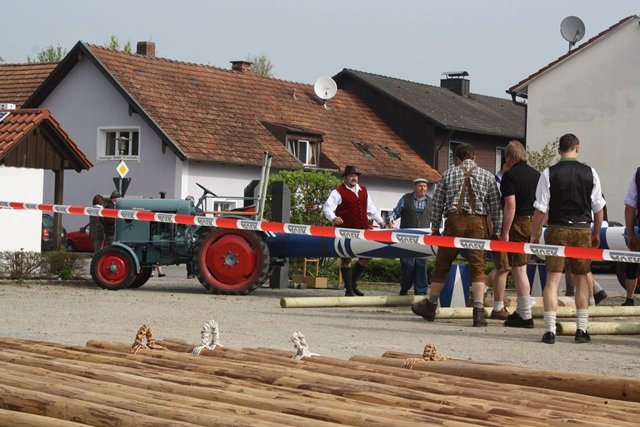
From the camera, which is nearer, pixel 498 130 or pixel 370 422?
pixel 370 422

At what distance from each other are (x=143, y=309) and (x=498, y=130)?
1683 inches

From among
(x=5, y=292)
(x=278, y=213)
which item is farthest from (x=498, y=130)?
(x=5, y=292)

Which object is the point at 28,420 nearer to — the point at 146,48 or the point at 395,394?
the point at 395,394

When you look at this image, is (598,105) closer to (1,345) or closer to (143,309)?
(143,309)

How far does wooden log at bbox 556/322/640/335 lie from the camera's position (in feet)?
43.9

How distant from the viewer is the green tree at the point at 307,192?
84.7 feet

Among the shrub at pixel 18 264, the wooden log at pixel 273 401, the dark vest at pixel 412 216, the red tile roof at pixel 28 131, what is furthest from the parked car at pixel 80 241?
the wooden log at pixel 273 401

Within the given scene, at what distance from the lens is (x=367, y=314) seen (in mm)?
16094

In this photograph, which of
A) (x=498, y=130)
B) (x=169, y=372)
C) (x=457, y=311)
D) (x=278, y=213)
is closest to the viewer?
(x=169, y=372)

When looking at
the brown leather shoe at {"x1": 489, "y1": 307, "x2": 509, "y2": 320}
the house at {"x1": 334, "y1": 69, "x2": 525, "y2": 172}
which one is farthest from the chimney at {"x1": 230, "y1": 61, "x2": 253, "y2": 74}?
the brown leather shoe at {"x1": 489, "y1": 307, "x2": 509, "y2": 320}

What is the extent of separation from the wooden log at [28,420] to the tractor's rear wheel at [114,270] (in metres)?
14.2

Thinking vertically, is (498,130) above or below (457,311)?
above

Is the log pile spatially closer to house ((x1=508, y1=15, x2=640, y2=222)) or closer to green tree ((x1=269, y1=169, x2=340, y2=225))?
green tree ((x1=269, y1=169, x2=340, y2=225))

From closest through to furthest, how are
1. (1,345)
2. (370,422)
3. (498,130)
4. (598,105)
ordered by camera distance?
1. (370,422)
2. (1,345)
3. (598,105)
4. (498,130)
